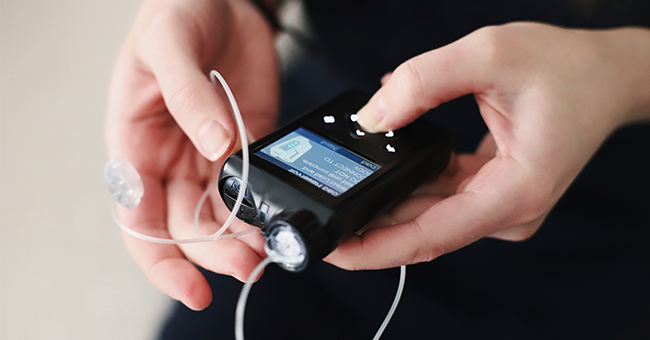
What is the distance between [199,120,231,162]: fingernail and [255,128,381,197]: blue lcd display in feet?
0.15

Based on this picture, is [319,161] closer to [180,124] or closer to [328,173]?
[328,173]

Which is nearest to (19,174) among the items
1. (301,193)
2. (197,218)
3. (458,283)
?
(197,218)

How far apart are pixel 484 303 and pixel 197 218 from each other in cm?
47

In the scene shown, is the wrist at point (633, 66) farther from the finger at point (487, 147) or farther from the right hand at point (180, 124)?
the right hand at point (180, 124)

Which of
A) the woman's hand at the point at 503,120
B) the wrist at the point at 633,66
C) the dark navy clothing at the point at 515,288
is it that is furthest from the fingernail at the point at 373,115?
the wrist at the point at 633,66

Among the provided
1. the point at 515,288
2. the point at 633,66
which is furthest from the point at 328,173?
the point at 633,66

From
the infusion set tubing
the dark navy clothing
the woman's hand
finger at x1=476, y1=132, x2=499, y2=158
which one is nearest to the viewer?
the infusion set tubing

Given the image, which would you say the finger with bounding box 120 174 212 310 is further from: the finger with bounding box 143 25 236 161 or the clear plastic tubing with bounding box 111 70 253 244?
the finger with bounding box 143 25 236 161

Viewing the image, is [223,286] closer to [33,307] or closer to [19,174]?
[33,307]

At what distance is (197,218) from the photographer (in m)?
0.69

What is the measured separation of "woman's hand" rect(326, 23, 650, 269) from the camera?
614mm

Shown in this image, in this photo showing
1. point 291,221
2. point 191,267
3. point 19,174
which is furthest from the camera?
point 19,174

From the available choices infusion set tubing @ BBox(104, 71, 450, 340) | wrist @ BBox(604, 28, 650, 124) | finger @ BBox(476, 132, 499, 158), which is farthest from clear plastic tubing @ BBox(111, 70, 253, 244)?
wrist @ BBox(604, 28, 650, 124)

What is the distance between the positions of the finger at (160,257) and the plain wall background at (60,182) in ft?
0.19
